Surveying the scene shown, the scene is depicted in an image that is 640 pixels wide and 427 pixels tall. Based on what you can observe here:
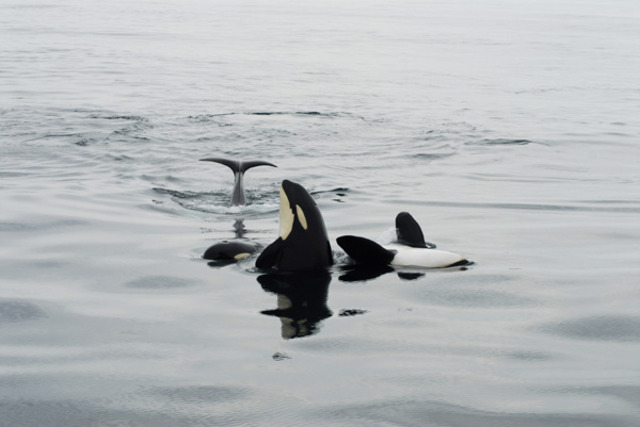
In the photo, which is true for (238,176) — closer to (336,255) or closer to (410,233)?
(336,255)

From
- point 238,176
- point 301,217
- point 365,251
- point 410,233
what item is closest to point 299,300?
point 301,217

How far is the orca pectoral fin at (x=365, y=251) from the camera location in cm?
857

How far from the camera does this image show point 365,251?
867 cm

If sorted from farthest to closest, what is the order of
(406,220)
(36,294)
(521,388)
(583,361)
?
1. (406,220)
2. (36,294)
3. (583,361)
4. (521,388)

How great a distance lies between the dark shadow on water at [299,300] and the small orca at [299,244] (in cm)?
14

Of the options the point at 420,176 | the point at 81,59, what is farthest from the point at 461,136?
the point at 81,59

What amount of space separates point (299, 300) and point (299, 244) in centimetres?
105

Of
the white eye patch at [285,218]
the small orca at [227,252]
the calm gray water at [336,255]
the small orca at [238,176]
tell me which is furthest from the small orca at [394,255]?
the small orca at [238,176]

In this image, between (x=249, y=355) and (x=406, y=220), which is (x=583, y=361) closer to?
(x=249, y=355)

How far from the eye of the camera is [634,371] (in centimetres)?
584

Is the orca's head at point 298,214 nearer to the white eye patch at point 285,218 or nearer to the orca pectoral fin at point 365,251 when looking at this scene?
the white eye patch at point 285,218

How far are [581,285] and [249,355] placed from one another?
345cm

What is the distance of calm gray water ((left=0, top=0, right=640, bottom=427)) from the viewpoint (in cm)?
544

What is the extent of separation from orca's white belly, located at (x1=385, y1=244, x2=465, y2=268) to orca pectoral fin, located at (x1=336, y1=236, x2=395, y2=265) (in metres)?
0.10
